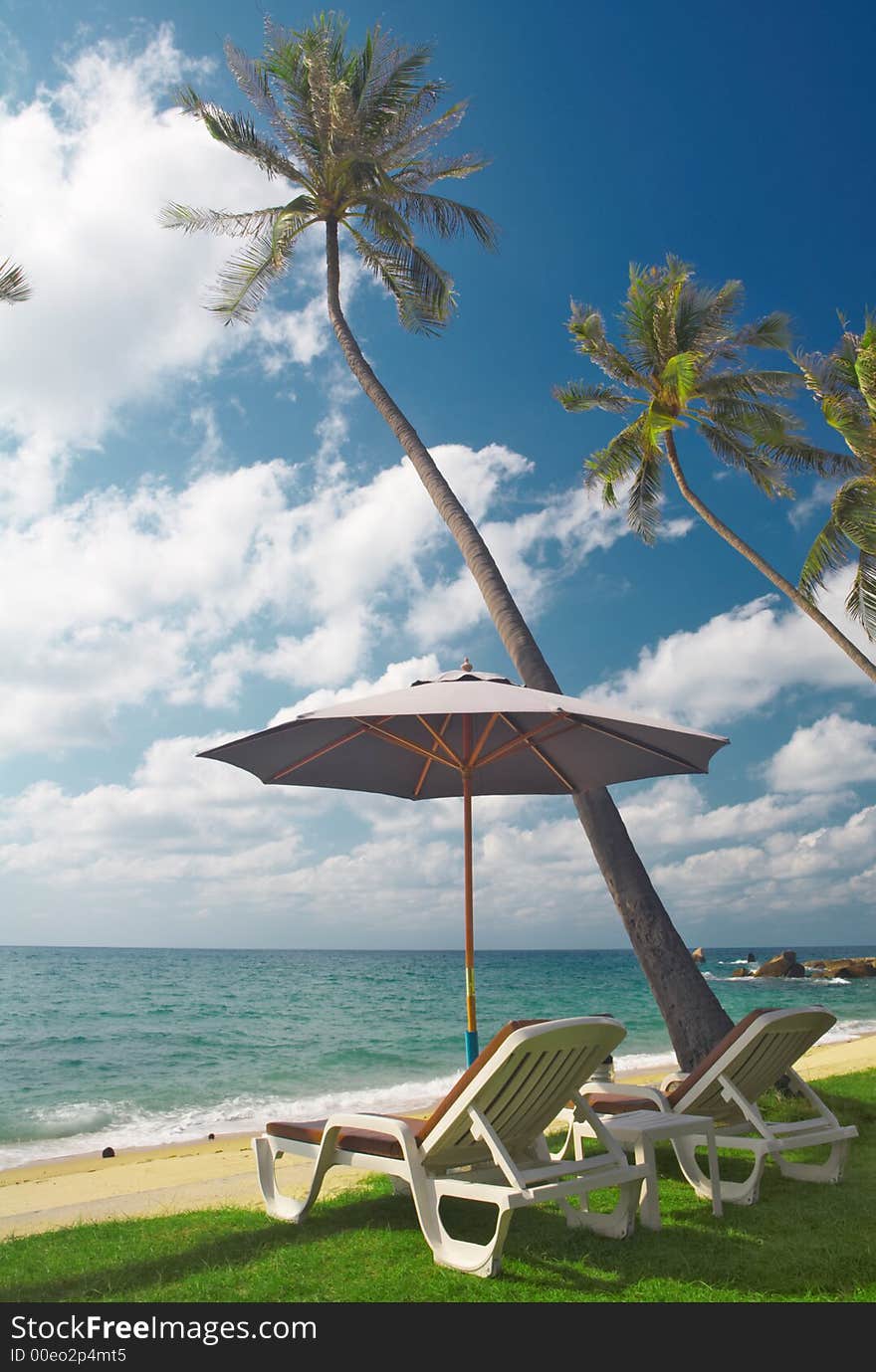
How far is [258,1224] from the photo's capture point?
4.61 m

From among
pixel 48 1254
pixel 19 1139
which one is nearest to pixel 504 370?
pixel 19 1139

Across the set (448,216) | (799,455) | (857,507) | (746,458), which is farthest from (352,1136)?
(799,455)

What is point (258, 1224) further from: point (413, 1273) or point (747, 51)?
point (747, 51)

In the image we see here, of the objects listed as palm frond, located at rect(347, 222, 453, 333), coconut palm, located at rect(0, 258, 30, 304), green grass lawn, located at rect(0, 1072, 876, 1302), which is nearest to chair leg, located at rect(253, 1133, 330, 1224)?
green grass lawn, located at rect(0, 1072, 876, 1302)

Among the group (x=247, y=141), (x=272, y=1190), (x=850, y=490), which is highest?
(x=247, y=141)

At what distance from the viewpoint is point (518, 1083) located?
13.0 ft

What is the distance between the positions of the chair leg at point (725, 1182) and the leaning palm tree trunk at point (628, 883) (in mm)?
2516

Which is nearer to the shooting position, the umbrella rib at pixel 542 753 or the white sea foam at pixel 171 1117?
the umbrella rib at pixel 542 753

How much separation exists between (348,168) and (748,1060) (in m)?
11.7

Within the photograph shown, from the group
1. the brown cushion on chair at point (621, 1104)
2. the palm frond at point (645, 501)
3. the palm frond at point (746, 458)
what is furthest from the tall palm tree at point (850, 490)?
the brown cushion on chair at point (621, 1104)

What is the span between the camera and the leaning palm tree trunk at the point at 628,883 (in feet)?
24.7

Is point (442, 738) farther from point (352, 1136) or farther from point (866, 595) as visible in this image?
point (866, 595)

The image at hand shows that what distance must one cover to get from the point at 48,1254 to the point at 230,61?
13705 millimetres

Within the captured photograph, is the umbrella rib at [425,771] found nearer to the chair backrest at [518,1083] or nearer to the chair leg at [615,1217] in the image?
the chair backrest at [518,1083]
